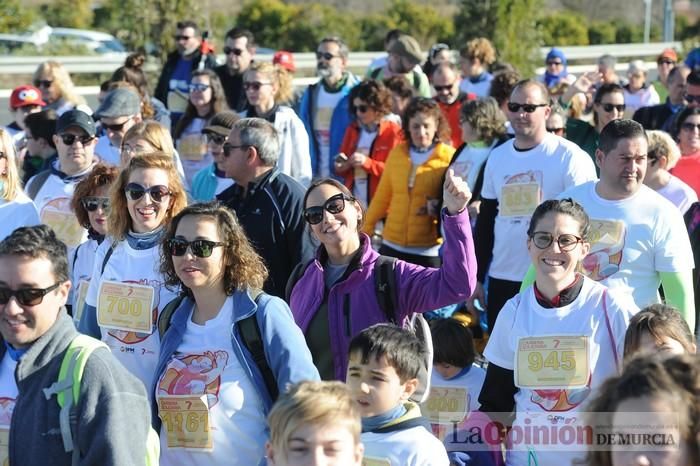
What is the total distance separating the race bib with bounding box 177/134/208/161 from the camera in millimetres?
10531

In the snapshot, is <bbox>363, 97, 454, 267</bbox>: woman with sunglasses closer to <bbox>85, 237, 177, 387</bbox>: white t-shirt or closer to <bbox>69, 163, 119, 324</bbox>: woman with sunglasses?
<bbox>69, 163, 119, 324</bbox>: woman with sunglasses

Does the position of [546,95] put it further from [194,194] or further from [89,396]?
[89,396]

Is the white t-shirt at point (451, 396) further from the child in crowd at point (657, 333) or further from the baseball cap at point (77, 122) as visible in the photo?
the baseball cap at point (77, 122)

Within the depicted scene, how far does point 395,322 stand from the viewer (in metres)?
5.37

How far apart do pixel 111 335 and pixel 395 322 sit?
1308 mm

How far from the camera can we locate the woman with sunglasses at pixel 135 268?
5.43 meters

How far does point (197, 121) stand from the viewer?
1078 cm

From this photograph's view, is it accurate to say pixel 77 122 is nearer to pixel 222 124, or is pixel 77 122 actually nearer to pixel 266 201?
pixel 222 124

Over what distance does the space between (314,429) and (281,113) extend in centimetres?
646

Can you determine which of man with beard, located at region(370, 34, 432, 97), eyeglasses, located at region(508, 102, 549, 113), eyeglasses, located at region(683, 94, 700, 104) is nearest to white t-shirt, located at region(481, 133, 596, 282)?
eyeglasses, located at region(508, 102, 549, 113)

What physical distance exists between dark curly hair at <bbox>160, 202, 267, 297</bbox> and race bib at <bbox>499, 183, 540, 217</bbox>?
3.06 metres

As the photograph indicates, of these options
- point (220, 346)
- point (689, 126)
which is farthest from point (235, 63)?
point (220, 346)

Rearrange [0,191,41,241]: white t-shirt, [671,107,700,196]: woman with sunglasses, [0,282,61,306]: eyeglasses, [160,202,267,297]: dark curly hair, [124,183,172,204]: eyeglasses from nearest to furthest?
[0,282,61,306]: eyeglasses, [160,202,267,297]: dark curly hair, [124,183,172,204]: eyeglasses, [0,191,41,241]: white t-shirt, [671,107,700,196]: woman with sunglasses

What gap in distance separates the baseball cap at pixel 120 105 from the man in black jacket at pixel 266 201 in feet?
5.76
